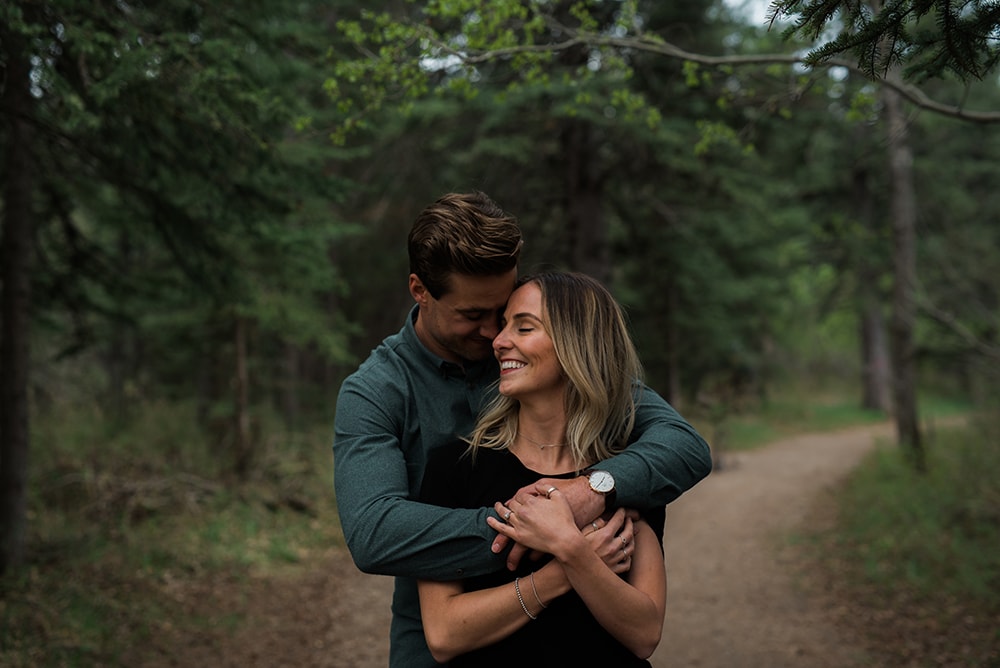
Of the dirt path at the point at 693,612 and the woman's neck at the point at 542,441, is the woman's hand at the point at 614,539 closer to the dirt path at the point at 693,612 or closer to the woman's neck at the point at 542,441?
the woman's neck at the point at 542,441

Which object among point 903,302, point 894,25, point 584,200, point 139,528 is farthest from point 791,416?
point 894,25

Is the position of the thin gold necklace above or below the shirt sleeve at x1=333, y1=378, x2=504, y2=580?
above

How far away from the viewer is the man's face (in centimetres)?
255

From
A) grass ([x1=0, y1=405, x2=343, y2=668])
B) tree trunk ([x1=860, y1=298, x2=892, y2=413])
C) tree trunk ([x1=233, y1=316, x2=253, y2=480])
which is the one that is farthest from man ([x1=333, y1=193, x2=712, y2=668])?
tree trunk ([x1=860, y1=298, x2=892, y2=413])

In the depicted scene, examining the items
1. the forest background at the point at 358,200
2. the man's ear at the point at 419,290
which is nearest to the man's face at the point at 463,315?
the man's ear at the point at 419,290

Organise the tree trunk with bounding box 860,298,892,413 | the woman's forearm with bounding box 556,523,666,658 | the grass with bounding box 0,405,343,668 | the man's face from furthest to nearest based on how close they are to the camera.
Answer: the tree trunk with bounding box 860,298,892,413
the grass with bounding box 0,405,343,668
the man's face
the woman's forearm with bounding box 556,523,666,658

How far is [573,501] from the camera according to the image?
2.14 metres

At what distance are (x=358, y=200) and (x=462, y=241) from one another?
458 inches

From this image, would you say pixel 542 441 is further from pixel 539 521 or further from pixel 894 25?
pixel 894 25

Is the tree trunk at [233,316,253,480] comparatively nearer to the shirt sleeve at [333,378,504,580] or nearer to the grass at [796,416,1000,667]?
the grass at [796,416,1000,667]

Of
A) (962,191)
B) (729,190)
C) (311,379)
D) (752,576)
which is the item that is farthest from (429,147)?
(962,191)

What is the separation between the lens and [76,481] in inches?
334

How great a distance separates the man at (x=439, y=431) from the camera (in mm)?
2088

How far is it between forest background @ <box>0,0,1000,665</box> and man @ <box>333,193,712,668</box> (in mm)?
536
